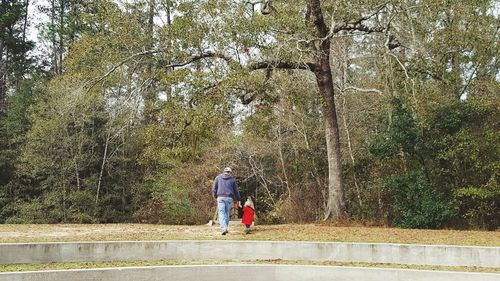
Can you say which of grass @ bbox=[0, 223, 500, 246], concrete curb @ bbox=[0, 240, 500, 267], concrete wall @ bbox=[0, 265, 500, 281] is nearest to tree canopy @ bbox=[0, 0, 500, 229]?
grass @ bbox=[0, 223, 500, 246]

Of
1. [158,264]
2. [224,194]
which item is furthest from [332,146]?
[158,264]

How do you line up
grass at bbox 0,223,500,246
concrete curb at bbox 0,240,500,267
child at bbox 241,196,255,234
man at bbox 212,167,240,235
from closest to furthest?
concrete curb at bbox 0,240,500,267 → grass at bbox 0,223,500,246 → man at bbox 212,167,240,235 → child at bbox 241,196,255,234

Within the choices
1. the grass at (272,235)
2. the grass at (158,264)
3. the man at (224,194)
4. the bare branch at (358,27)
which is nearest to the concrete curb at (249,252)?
the grass at (158,264)

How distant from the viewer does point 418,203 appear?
44.4 ft

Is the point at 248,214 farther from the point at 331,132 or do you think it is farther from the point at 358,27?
the point at 358,27

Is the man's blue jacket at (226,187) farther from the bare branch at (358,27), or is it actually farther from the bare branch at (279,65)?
the bare branch at (358,27)

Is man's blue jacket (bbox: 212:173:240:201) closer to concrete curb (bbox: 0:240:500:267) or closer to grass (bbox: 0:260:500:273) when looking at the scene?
concrete curb (bbox: 0:240:500:267)

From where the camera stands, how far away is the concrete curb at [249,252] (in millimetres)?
9125

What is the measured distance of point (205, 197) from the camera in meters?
18.9

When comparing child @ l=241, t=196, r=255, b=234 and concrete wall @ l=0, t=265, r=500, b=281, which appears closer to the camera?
concrete wall @ l=0, t=265, r=500, b=281

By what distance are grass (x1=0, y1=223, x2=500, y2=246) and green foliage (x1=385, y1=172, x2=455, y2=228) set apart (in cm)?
107

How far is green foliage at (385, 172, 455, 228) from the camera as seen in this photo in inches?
522

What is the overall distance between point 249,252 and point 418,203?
5.87 metres

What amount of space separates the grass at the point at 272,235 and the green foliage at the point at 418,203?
1.07 meters
